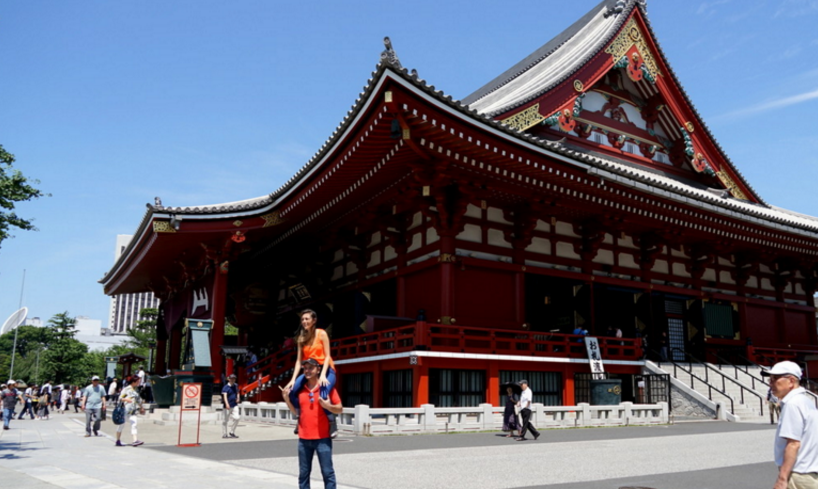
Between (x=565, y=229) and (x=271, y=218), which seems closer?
(x=271, y=218)

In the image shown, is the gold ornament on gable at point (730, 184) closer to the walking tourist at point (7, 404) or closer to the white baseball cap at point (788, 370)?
the white baseball cap at point (788, 370)

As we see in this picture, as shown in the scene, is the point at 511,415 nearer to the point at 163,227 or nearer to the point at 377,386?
the point at 377,386

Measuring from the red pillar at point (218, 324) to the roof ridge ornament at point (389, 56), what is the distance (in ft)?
38.1

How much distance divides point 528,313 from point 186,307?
14413 mm

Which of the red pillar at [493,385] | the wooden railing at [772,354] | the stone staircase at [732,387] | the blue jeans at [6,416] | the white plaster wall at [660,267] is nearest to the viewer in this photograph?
the red pillar at [493,385]

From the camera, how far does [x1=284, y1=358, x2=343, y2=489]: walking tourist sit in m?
6.13

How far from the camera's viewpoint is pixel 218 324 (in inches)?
901

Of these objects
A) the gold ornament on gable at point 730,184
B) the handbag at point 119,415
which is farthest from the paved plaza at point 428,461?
the gold ornament on gable at point 730,184

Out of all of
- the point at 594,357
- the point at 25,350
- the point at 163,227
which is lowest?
the point at 594,357

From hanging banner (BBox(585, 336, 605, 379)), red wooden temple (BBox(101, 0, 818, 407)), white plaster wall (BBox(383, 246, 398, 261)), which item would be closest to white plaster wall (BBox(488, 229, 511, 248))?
red wooden temple (BBox(101, 0, 818, 407))

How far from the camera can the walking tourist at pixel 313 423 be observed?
613 cm

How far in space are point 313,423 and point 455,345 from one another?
12997 mm

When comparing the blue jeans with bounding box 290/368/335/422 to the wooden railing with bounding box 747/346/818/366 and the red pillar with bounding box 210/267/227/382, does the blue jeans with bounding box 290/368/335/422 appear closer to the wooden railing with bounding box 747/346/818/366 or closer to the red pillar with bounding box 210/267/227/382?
the red pillar with bounding box 210/267/227/382

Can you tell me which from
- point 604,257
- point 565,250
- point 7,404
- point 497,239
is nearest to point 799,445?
point 497,239
